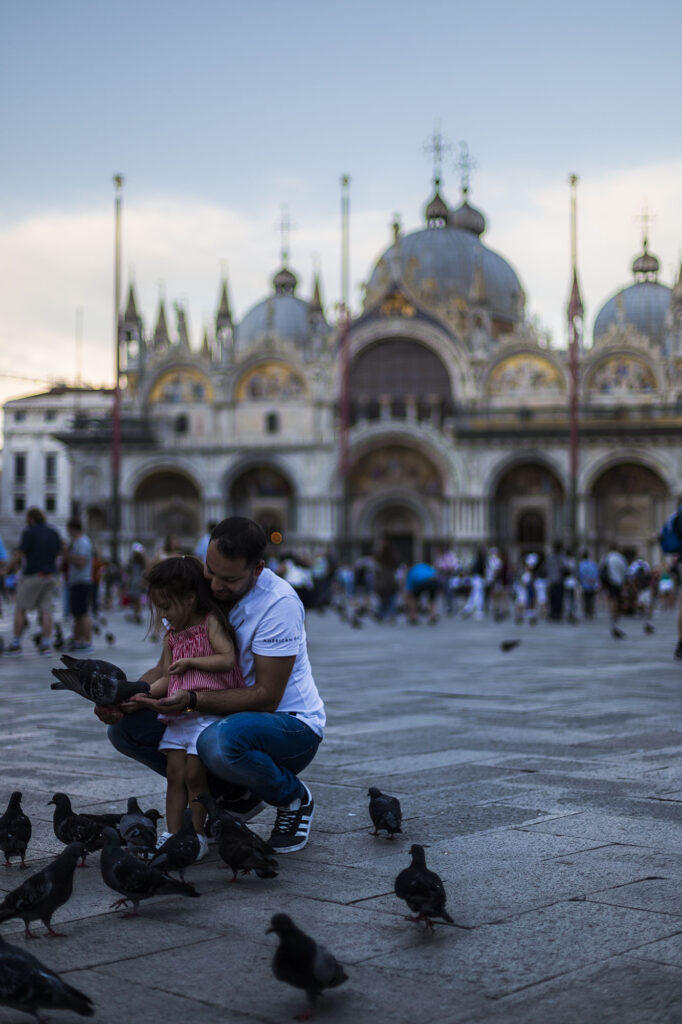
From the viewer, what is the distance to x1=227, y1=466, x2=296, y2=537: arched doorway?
50.2 meters

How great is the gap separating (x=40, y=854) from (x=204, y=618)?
98 centimetres

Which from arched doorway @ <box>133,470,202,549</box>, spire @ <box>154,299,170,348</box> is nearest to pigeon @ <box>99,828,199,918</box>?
arched doorway @ <box>133,470,202,549</box>

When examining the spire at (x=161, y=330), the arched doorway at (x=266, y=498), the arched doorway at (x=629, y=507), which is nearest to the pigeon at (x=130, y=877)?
the arched doorway at (x=629, y=507)

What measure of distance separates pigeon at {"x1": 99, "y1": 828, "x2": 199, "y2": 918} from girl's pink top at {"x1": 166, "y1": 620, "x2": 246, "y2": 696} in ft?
2.80

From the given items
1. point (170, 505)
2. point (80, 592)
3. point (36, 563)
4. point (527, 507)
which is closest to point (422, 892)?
point (36, 563)

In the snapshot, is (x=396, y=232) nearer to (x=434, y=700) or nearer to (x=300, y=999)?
(x=434, y=700)

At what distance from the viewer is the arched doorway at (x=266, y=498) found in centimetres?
5025

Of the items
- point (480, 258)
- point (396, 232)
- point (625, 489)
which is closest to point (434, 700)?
point (625, 489)

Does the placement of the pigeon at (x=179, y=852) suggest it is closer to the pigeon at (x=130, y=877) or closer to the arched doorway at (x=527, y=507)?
the pigeon at (x=130, y=877)

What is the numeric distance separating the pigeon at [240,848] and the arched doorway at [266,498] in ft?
150

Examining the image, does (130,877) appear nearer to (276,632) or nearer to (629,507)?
(276,632)

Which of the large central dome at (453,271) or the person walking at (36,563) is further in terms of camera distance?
the large central dome at (453,271)

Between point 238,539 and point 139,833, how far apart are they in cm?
101

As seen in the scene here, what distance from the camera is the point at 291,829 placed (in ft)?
15.2
